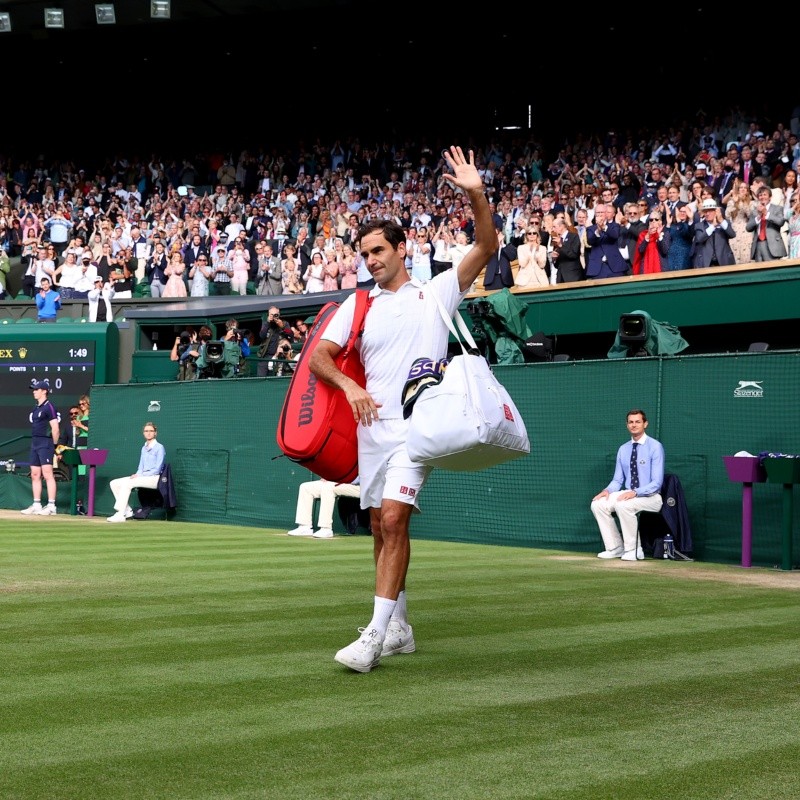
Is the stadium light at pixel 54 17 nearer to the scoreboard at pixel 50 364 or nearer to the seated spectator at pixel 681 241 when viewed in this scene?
the scoreboard at pixel 50 364

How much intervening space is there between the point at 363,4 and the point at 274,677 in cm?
2910

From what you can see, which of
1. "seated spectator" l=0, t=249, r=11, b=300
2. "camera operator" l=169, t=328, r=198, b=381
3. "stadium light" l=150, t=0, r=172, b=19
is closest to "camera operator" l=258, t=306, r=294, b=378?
"camera operator" l=169, t=328, r=198, b=381

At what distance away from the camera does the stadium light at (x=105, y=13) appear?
104 ft

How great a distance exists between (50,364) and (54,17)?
1381cm

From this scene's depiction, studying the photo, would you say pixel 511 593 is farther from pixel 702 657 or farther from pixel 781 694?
pixel 781 694

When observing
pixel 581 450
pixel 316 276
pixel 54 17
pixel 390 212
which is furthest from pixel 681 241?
pixel 54 17

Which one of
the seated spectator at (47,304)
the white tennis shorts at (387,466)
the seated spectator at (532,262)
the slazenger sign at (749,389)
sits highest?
the seated spectator at (532,262)

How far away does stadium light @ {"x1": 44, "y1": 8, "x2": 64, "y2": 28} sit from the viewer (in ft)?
106

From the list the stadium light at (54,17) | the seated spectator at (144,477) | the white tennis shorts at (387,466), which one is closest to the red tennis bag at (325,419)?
the white tennis shorts at (387,466)

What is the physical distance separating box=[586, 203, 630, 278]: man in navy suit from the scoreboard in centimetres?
940

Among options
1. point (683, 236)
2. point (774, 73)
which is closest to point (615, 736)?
point (683, 236)

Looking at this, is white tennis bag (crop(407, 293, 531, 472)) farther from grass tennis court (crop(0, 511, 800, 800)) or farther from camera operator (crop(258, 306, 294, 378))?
camera operator (crop(258, 306, 294, 378))

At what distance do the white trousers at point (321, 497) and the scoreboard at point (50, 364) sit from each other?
734cm

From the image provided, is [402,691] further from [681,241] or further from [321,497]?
[681,241]
